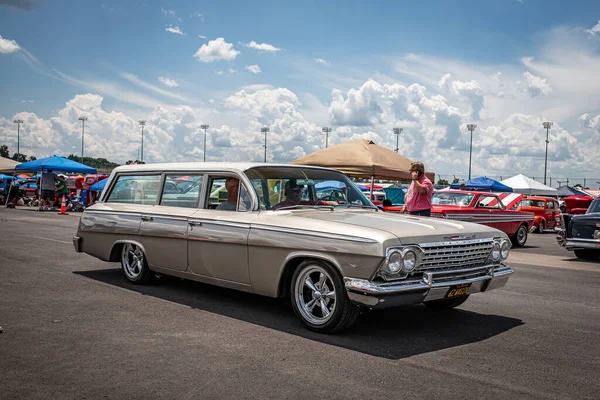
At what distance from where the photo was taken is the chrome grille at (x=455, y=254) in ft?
17.3

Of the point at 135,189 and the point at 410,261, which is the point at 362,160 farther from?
the point at 410,261

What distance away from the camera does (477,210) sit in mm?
14695

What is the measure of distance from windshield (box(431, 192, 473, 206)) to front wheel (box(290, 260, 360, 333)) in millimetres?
10289

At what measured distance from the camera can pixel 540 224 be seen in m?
24.1

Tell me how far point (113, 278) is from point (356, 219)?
14.0 feet

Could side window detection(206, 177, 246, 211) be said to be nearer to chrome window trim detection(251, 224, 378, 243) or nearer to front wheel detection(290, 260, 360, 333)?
chrome window trim detection(251, 224, 378, 243)

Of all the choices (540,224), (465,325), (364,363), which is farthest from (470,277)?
(540,224)

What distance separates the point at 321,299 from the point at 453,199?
419 inches

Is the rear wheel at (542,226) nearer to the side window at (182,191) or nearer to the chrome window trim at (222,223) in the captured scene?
the side window at (182,191)

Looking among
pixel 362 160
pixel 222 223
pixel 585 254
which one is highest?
pixel 362 160

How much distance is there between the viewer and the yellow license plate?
5393 mm

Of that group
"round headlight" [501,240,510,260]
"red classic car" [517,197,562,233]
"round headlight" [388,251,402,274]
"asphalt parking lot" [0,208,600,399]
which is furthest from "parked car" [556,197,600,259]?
"red classic car" [517,197,562,233]

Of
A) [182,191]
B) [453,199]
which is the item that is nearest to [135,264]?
[182,191]

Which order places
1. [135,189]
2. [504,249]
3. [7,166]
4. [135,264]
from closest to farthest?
[504,249] → [135,264] → [135,189] → [7,166]
